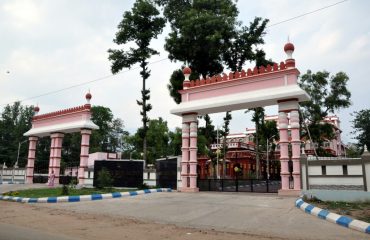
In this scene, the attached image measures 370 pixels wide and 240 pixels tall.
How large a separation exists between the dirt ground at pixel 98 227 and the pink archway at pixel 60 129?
1049 cm

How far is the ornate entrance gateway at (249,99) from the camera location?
14.8 metres

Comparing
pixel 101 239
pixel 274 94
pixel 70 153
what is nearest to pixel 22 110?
pixel 70 153

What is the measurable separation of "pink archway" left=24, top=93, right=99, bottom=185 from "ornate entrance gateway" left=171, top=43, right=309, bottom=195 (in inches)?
281

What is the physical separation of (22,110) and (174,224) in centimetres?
6330

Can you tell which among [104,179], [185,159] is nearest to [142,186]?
[104,179]

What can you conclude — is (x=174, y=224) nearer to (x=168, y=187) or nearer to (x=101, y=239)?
(x=101, y=239)

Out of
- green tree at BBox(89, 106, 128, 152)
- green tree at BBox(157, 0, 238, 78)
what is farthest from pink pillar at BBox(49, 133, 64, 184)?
green tree at BBox(89, 106, 128, 152)

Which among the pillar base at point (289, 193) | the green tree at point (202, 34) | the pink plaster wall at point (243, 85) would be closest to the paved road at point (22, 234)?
the pillar base at point (289, 193)

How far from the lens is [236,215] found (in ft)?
32.8

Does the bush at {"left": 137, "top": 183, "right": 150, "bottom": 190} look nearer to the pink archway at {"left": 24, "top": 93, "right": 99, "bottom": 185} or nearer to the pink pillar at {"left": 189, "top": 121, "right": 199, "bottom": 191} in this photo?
the pink pillar at {"left": 189, "top": 121, "right": 199, "bottom": 191}

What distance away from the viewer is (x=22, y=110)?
211 feet

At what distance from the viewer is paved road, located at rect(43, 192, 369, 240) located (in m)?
7.66

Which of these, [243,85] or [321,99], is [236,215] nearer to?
[243,85]

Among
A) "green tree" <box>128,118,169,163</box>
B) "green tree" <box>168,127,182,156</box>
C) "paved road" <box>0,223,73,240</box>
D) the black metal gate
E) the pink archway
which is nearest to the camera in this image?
"paved road" <box>0,223,73,240</box>
